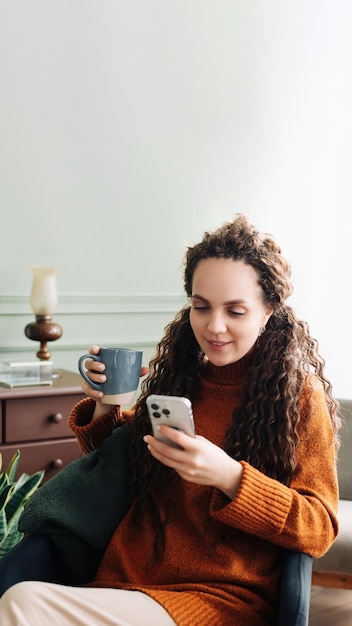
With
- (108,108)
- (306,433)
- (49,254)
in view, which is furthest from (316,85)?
(306,433)

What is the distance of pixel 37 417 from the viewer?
2141 mm

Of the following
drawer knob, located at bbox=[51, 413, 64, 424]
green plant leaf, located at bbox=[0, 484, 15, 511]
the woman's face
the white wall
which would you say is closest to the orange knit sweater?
the woman's face

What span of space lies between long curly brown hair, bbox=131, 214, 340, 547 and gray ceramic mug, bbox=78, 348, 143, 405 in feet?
0.31

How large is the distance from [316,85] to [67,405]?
1978mm

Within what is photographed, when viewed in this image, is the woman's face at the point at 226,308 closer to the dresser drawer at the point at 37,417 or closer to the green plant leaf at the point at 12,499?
the green plant leaf at the point at 12,499

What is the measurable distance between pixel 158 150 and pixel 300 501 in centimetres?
196

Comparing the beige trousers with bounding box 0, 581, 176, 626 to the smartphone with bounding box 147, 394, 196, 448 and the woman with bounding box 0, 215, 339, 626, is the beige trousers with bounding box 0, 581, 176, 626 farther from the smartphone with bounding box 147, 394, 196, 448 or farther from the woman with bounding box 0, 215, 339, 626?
the smartphone with bounding box 147, 394, 196, 448

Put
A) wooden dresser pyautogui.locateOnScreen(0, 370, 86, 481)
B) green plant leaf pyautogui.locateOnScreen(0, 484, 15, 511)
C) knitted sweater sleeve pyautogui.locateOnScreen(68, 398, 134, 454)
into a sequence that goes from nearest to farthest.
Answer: knitted sweater sleeve pyautogui.locateOnScreen(68, 398, 134, 454), green plant leaf pyautogui.locateOnScreen(0, 484, 15, 511), wooden dresser pyautogui.locateOnScreen(0, 370, 86, 481)

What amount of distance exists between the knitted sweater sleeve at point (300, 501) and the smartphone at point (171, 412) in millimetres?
149

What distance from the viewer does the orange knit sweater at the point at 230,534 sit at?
44.9 inches

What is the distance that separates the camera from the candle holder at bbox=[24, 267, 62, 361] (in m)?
2.38

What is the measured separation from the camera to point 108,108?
2.69 metres

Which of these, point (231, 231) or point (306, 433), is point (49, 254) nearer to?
point (231, 231)

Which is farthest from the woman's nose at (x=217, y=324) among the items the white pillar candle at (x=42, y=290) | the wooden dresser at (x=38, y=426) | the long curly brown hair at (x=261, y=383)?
the white pillar candle at (x=42, y=290)
